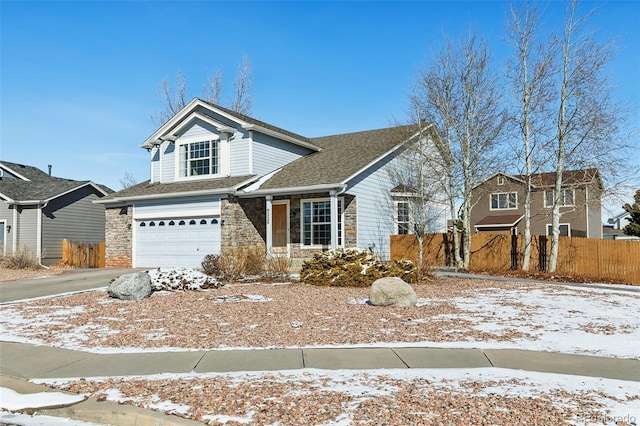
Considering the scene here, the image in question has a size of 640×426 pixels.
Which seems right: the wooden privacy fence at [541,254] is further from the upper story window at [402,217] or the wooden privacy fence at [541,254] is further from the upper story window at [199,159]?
the upper story window at [199,159]

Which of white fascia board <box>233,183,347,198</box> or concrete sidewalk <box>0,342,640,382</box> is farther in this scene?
white fascia board <box>233,183,347,198</box>

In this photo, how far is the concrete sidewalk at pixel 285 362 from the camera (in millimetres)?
5820

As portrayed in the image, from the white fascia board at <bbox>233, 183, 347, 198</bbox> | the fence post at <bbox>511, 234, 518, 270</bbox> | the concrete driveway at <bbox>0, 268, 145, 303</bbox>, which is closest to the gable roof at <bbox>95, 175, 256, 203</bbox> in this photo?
the white fascia board at <bbox>233, 183, 347, 198</bbox>

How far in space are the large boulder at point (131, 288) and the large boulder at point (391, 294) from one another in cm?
545

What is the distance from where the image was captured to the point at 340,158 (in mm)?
21500

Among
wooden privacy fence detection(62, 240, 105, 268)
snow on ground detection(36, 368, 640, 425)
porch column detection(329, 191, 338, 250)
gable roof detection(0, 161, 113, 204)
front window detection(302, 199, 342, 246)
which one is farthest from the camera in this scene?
gable roof detection(0, 161, 113, 204)

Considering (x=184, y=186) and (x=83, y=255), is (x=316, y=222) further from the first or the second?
(x=83, y=255)

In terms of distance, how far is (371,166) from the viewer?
2011cm

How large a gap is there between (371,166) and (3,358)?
1542 cm

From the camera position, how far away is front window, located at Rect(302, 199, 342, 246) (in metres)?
19.7

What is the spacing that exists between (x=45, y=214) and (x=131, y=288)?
17991mm

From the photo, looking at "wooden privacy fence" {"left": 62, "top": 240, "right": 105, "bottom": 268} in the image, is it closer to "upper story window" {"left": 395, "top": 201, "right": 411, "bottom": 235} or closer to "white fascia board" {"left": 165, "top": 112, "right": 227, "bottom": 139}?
"white fascia board" {"left": 165, "top": 112, "right": 227, "bottom": 139}

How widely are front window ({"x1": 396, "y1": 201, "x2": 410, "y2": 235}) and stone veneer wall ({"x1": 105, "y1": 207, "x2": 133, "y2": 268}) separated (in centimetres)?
1217

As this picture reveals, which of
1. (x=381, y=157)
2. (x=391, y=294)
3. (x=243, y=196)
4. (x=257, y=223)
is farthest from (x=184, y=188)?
(x=391, y=294)
